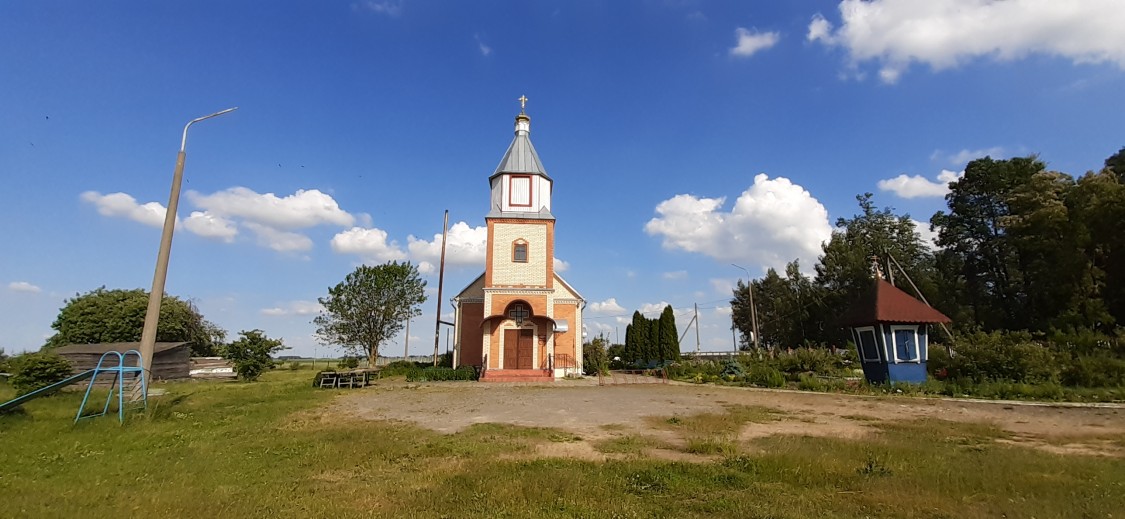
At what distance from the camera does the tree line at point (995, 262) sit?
81.1 feet

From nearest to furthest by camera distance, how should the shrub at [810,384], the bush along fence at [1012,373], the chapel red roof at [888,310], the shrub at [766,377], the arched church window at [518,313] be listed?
1. the bush along fence at [1012,373]
2. the chapel red roof at [888,310]
3. the shrub at [810,384]
4. the shrub at [766,377]
5. the arched church window at [518,313]

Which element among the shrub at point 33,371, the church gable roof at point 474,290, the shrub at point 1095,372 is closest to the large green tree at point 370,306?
the church gable roof at point 474,290

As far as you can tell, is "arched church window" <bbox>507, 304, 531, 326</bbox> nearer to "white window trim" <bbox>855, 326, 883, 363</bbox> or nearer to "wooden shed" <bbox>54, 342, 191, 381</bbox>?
"white window trim" <bbox>855, 326, 883, 363</bbox>

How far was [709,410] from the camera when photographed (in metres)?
13.8

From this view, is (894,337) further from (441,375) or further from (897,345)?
(441,375)

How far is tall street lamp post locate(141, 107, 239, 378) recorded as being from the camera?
12492 millimetres

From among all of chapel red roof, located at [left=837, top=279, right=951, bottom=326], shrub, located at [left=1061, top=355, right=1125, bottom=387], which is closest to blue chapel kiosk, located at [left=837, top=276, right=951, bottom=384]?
chapel red roof, located at [left=837, top=279, right=951, bottom=326]

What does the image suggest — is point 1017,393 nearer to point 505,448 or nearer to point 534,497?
point 505,448

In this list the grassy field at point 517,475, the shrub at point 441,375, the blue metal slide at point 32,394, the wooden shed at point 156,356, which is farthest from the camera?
Answer: the wooden shed at point 156,356

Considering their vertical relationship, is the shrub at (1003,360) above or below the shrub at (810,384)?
above

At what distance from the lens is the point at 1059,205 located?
83.6 ft

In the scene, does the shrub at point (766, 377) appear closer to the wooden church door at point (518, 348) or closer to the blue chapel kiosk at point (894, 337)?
the blue chapel kiosk at point (894, 337)

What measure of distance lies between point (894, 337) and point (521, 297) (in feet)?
51.8

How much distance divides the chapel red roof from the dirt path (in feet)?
12.3
